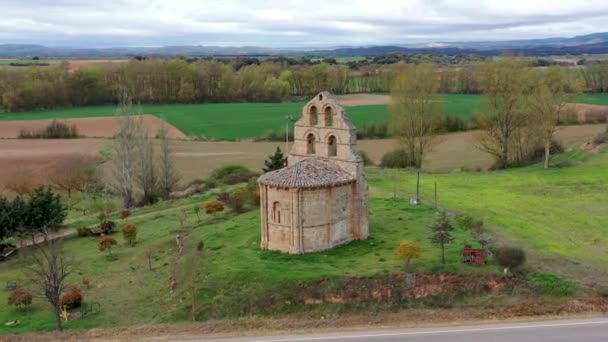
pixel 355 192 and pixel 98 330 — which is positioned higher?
pixel 355 192

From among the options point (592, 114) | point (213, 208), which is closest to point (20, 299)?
point (213, 208)

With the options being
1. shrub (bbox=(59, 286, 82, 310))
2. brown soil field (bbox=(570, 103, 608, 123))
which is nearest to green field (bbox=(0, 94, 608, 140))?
brown soil field (bbox=(570, 103, 608, 123))

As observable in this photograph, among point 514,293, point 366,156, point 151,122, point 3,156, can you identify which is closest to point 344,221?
point 514,293

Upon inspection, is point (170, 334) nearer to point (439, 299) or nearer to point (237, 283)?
point (237, 283)

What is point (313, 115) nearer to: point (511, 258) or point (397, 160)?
point (511, 258)

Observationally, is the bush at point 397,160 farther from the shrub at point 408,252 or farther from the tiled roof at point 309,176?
the shrub at point 408,252
